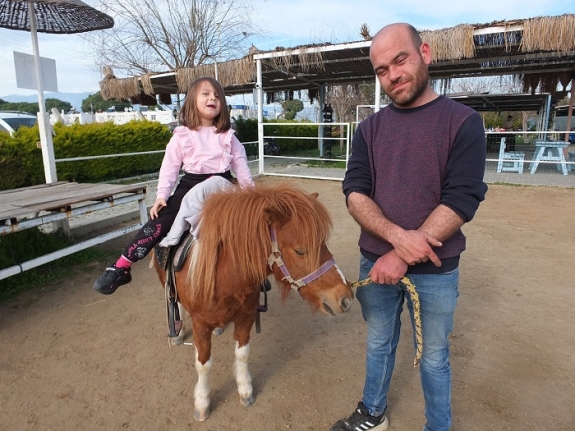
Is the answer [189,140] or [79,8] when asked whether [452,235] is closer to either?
[189,140]

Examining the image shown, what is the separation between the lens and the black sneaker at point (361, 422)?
1.91m

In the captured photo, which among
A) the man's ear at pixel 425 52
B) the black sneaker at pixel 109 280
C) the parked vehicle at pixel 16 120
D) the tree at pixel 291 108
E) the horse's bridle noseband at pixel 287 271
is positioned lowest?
the black sneaker at pixel 109 280

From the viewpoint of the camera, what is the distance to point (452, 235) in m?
1.43

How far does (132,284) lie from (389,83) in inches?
129

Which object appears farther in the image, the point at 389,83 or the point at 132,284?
the point at 132,284

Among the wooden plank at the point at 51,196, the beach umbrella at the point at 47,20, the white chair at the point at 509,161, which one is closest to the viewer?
the wooden plank at the point at 51,196

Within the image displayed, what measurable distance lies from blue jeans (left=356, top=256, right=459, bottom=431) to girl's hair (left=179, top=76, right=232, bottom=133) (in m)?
1.37

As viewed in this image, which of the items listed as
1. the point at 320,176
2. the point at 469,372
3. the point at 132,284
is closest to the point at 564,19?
the point at 320,176

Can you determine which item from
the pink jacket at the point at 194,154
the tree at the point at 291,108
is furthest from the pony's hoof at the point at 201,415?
the tree at the point at 291,108

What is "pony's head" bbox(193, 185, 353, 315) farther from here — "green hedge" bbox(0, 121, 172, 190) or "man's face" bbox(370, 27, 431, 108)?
"green hedge" bbox(0, 121, 172, 190)

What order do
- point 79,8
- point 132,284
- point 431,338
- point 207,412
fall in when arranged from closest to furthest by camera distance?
point 431,338
point 207,412
point 132,284
point 79,8

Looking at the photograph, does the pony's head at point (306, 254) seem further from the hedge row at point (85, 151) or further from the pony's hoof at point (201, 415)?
the hedge row at point (85, 151)

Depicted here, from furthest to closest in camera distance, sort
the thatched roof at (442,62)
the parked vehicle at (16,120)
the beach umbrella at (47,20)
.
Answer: the parked vehicle at (16,120) < the thatched roof at (442,62) < the beach umbrella at (47,20)

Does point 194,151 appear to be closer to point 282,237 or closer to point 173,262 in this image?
point 173,262
